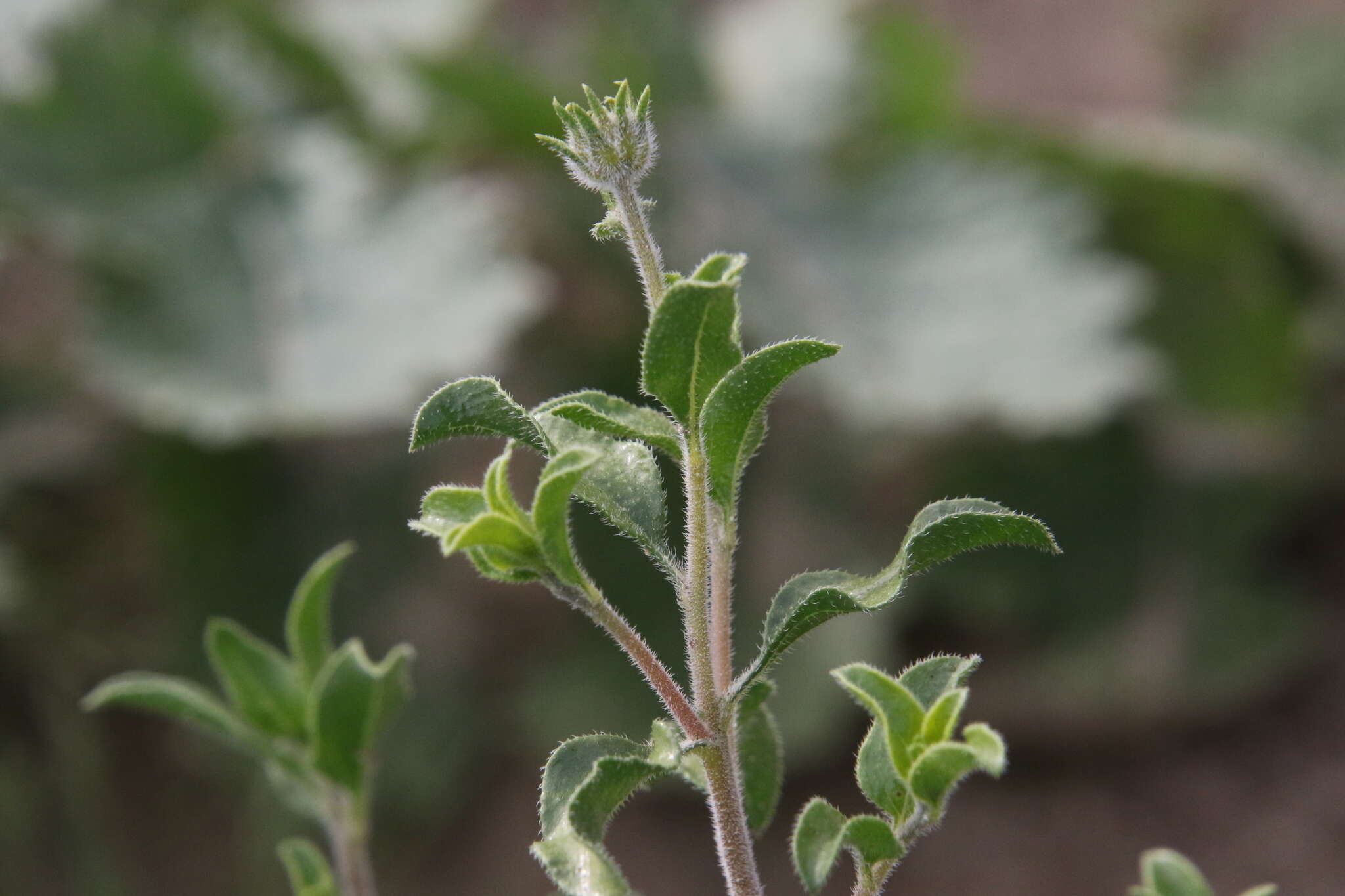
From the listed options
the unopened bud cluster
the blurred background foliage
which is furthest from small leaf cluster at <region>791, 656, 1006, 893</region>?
the blurred background foliage

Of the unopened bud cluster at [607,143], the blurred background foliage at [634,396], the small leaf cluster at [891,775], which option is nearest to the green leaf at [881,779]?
the small leaf cluster at [891,775]

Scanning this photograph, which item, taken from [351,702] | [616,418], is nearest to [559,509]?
[616,418]

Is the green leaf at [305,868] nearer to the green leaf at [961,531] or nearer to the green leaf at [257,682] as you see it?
the green leaf at [257,682]

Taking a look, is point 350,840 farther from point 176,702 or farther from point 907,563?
point 907,563

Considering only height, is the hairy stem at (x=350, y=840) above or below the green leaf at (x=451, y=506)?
below

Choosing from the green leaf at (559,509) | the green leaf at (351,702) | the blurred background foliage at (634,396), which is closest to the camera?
the green leaf at (559,509)

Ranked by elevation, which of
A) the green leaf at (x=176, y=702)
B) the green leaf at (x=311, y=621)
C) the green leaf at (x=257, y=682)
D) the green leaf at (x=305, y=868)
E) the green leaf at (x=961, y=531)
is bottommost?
the green leaf at (x=305, y=868)

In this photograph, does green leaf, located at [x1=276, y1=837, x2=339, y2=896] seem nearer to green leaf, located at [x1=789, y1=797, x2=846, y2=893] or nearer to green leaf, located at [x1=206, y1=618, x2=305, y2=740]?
green leaf, located at [x1=206, y1=618, x2=305, y2=740]
